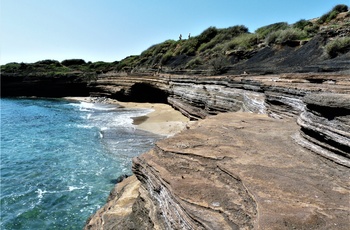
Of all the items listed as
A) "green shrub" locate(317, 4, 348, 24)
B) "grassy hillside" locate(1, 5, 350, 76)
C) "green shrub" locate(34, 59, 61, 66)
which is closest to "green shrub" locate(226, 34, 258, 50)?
"grassy hillside" locate(1, 5, 350, 76)

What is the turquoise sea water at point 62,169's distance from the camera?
9.05m

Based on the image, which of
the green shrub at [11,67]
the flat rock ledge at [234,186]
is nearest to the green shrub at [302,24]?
the flat rock ledge at [234,186]

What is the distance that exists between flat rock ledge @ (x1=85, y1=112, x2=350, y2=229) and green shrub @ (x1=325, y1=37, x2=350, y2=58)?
38.6ft

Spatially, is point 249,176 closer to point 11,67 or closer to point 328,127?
point 328,127

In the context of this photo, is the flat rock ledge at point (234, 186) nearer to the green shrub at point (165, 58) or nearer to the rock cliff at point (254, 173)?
the rock cliff at point (254, 173)

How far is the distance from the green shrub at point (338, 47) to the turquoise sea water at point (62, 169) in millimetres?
11786

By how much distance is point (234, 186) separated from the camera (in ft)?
13.2

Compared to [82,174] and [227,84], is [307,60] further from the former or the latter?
[82,174]

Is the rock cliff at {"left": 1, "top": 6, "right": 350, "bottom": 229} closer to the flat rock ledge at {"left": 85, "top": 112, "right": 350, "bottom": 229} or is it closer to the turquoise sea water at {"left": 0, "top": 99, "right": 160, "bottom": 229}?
the flat rock ledge at {"left": 85, "top": 112, "right": 350, "bottom": 229}

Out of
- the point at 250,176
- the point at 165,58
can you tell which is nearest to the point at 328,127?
the point at 250,176

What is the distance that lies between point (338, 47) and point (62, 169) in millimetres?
16613

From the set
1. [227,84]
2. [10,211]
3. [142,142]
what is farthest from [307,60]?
[10,211]

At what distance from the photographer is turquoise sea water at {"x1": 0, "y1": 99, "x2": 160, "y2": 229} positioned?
9.05 metres

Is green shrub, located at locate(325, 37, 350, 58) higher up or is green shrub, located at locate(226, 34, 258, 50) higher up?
green shrub, located at locate(226, 34, 258, 50)
